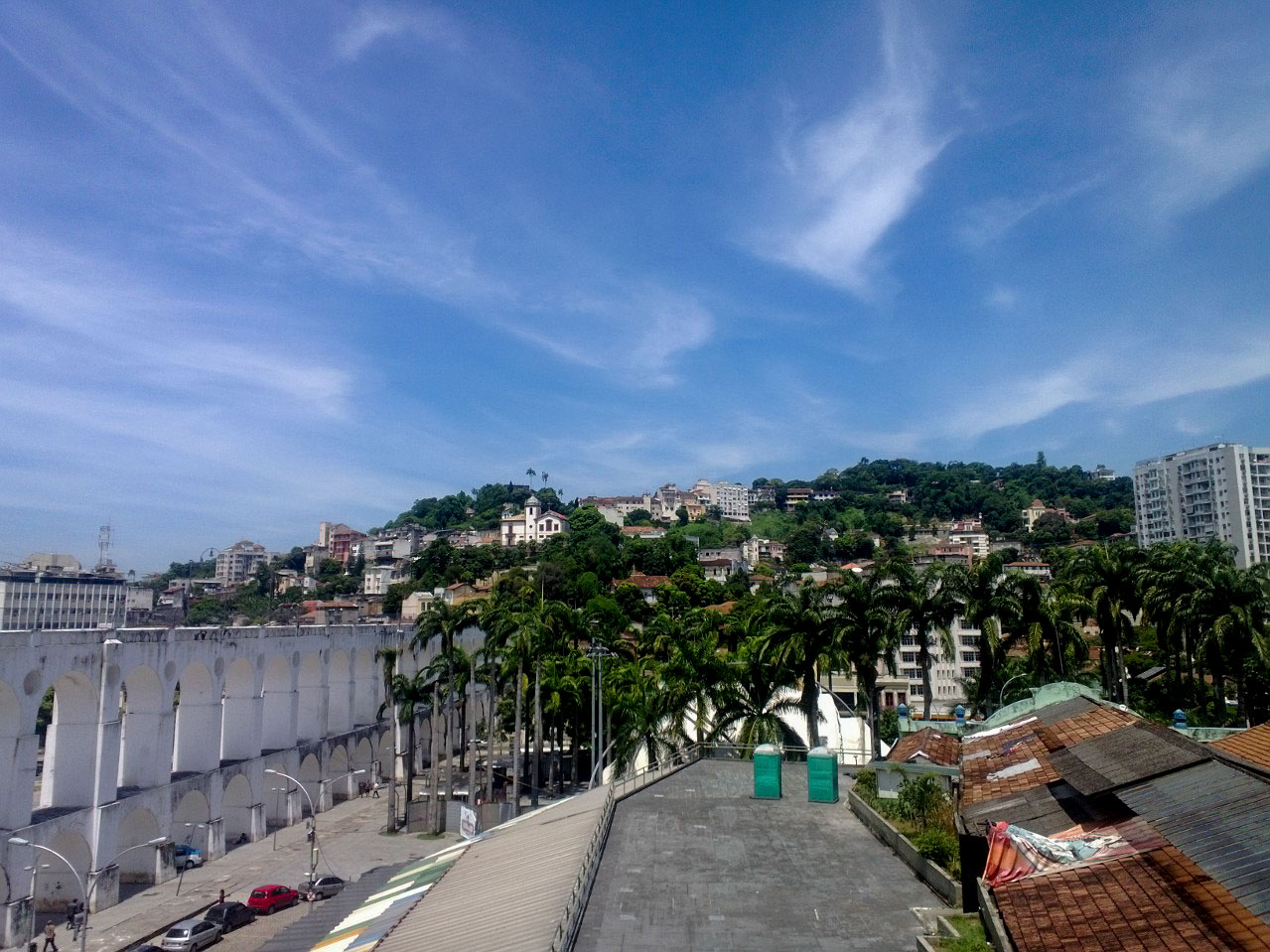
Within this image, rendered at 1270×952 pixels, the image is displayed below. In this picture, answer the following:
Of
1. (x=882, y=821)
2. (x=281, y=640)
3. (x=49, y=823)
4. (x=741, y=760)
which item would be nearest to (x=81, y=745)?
(x=49, y=823)

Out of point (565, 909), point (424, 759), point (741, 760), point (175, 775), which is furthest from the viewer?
point (424, 759)

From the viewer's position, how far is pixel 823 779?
A: 2452cm

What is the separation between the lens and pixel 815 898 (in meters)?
15.6

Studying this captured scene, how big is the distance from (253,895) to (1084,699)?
2970 cm

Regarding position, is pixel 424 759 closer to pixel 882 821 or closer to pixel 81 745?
pixel 81 745

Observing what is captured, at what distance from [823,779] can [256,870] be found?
28.7m

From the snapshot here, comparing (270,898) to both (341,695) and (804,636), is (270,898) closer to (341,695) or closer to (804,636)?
(804,636)

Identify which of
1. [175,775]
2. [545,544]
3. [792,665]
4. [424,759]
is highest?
[545,544]

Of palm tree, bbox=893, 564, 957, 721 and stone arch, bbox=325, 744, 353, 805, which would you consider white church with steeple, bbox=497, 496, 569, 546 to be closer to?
stone arch, bbox=325, 744, 353, 805

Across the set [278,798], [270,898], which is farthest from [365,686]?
[270,898]

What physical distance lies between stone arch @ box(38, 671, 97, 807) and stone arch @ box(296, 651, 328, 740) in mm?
19035

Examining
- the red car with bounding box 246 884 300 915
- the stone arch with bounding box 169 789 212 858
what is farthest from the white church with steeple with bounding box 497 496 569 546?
the red car with bounding box 246 884 300 915

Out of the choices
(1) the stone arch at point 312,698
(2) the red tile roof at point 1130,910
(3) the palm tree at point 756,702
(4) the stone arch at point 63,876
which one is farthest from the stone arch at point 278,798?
(2) the red tile roof at point 1130,910

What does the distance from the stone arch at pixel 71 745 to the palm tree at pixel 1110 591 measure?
41194 mm
